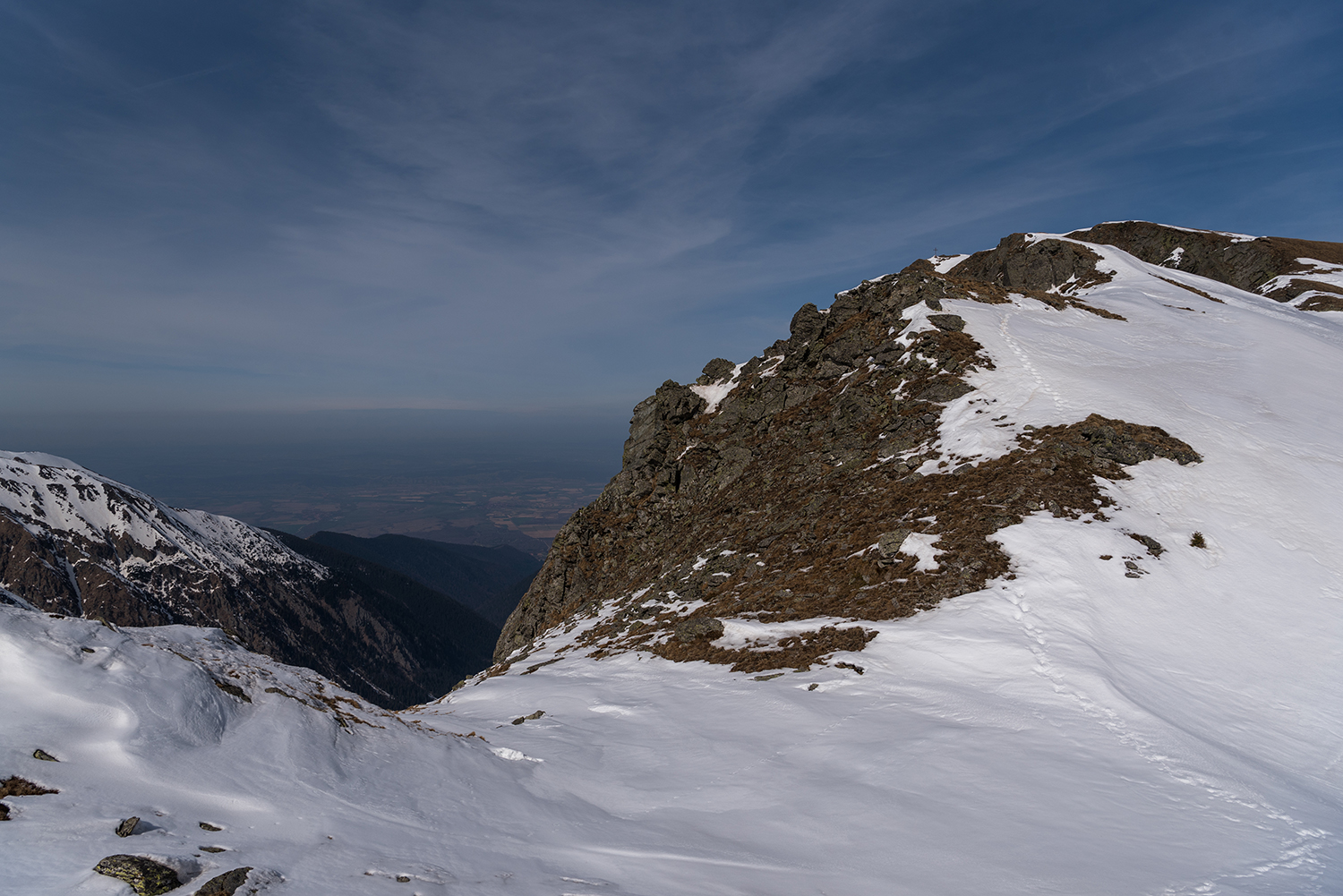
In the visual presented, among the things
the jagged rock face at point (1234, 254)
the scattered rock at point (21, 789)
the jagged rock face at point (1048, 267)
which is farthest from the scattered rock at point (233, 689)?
the jagged rock face at point (1234, 254)

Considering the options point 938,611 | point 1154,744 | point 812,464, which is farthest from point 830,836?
point 812,464

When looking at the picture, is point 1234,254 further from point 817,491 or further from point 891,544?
point 891,544

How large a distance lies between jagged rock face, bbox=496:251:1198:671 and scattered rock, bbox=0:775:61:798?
13507 mm

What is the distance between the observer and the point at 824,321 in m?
40.9

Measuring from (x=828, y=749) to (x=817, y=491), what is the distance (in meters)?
17.1

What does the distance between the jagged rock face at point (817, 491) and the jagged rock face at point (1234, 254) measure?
2143 inches

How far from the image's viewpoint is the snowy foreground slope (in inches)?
251

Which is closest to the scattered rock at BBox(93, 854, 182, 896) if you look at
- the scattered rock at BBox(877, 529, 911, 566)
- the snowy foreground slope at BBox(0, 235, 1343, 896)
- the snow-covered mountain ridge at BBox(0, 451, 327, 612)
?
the snowy foreground slope at BBox(0, 235, 1343, 896)

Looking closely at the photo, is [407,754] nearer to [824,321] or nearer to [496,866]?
[496,866]

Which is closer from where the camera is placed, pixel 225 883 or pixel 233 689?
pixel 225 883

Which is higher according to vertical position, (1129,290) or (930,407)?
(1129,290)

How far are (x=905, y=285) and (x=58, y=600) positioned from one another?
767ft

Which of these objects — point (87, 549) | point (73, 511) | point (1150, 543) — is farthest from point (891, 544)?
point (73, 511)

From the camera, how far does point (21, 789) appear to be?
5.50m
